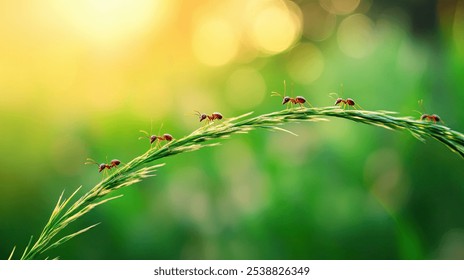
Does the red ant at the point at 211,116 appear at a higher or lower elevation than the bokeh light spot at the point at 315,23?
lower

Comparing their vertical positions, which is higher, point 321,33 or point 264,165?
point 321,33

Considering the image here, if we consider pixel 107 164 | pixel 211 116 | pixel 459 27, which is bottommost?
pixel 107 164

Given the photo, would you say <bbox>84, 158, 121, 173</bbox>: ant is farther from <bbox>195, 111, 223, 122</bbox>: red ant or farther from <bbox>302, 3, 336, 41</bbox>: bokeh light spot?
<bbox>302, 3, 336, 41</bbox>: bokeh light spot

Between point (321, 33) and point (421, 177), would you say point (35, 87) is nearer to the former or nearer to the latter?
point (321, 33)

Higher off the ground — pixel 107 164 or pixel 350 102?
pixel 350 102

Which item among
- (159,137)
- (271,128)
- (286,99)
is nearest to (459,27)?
(286,99)

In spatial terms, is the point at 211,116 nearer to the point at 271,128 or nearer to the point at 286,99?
the point at 286,99

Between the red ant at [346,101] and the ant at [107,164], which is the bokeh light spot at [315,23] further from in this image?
the ant at [107,164]

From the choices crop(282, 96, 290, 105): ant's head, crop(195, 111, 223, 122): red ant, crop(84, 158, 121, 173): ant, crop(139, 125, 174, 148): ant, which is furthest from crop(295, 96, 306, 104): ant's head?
crop(84, 158, 121, 173): ant

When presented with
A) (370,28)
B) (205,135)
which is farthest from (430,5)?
(205,135)

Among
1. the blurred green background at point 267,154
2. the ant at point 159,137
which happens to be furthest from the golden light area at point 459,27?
the ant at point 159,137
